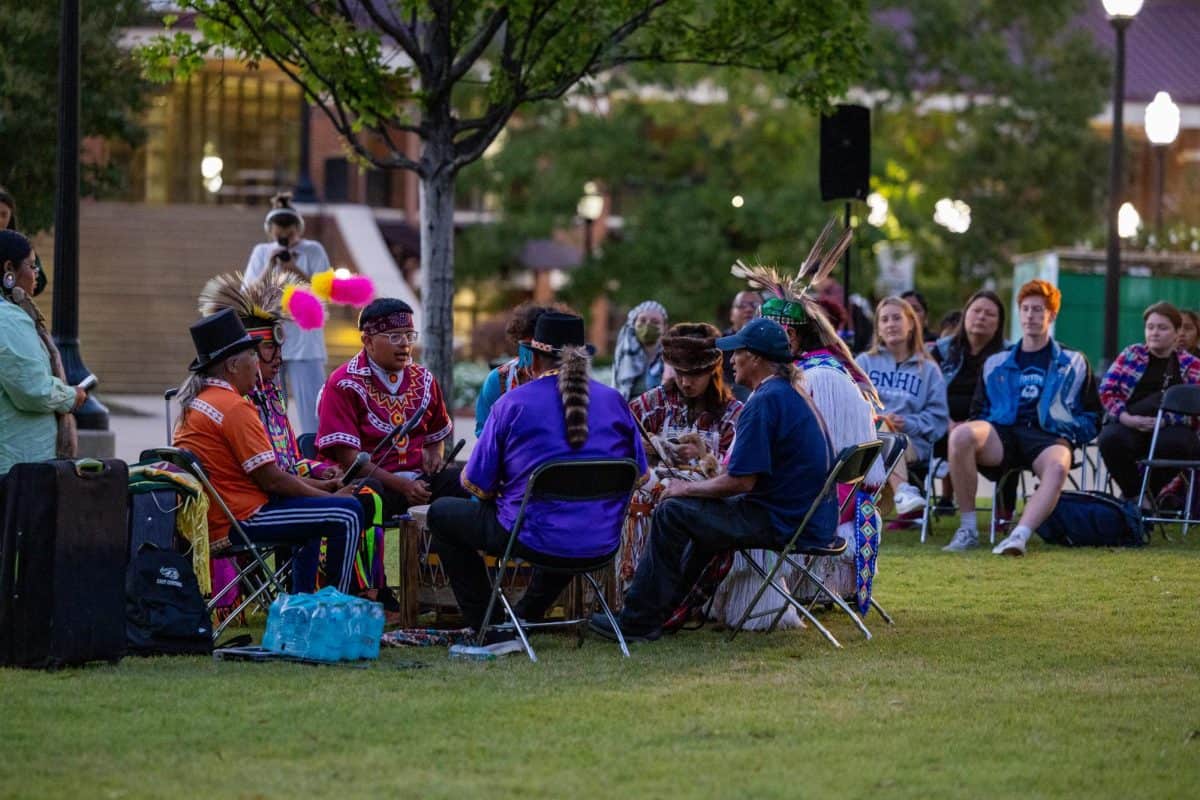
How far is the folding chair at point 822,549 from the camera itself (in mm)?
8219

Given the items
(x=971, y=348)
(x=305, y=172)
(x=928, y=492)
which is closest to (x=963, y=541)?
(x=928, y=492)

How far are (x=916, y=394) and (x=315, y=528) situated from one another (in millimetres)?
5489

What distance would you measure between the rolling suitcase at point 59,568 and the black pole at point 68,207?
18.9ft

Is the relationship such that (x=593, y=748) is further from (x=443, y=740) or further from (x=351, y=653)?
(x=351, y=653)

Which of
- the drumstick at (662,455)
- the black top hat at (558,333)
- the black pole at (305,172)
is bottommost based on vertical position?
the drumstick at (662,455)

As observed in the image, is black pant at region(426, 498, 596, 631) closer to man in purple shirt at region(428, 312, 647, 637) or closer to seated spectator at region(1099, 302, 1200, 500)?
man in purple shirt at region(428, 312, 647, 637)

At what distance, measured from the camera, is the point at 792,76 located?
1458 centimetres

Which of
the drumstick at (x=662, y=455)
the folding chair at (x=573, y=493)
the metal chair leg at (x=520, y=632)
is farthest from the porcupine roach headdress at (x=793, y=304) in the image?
the metal chair leg at (x=520, y=632)

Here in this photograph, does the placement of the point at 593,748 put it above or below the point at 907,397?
below

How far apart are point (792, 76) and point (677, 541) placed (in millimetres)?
6921

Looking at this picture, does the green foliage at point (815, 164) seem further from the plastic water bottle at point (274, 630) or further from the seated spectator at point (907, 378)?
the plastic water bottle at point (274, 630)

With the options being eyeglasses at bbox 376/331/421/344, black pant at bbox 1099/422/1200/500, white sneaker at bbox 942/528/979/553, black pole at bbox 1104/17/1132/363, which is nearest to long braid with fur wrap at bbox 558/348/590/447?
eyeglasses at bbox 376/331/421/344

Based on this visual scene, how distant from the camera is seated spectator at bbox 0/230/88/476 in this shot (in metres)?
8.15

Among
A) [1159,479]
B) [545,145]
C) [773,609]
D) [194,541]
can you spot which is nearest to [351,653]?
[194,541]
